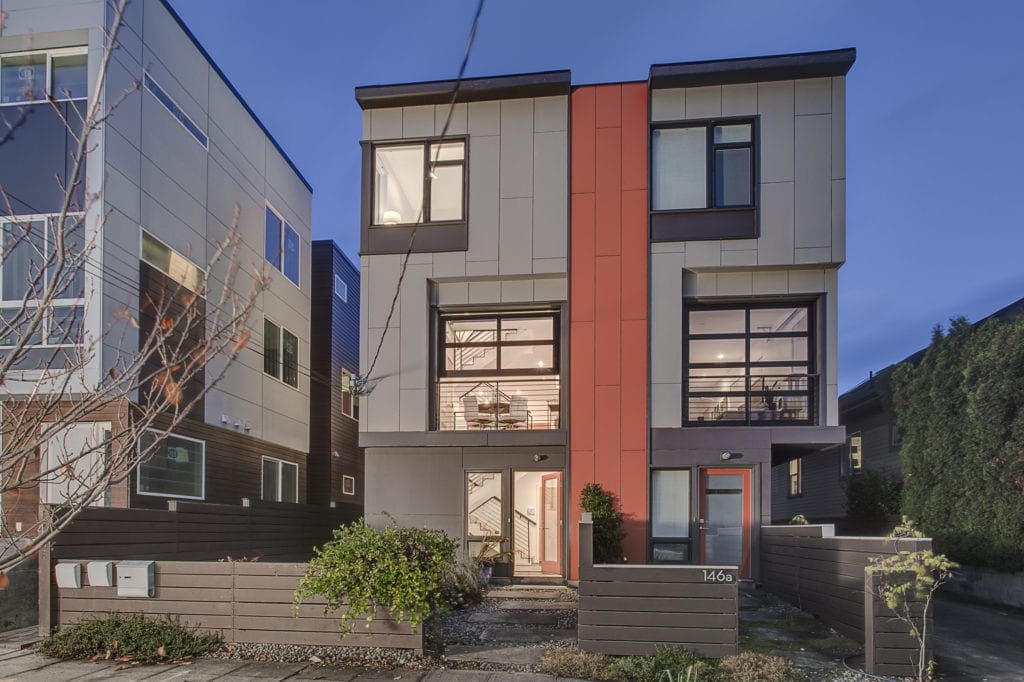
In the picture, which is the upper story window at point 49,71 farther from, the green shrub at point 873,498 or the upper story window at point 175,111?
the green shrub at point 873,498

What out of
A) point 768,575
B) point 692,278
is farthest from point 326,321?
point 768,575

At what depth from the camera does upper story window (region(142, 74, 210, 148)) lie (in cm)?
1447

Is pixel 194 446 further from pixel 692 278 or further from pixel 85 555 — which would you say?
pixel 692 278

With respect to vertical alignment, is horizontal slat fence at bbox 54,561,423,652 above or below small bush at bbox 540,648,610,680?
above

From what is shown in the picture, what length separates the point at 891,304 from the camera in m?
128

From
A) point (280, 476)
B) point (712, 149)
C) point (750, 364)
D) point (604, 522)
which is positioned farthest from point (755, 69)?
point (280, 476)

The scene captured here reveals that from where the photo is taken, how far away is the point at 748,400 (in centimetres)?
1324

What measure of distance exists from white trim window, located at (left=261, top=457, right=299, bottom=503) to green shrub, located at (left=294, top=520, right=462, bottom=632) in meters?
12.0

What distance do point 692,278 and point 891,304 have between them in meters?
131

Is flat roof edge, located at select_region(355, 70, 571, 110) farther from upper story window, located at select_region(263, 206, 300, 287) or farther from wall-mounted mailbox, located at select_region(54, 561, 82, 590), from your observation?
wall-mounted mailbox, located at select_region(54, 561, 82, 590)

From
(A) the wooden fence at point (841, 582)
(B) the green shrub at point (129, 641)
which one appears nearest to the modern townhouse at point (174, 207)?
(B) the green shrub at point (129, 641)

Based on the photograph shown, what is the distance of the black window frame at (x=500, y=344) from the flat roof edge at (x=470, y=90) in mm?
3933

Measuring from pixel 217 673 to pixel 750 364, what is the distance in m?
9.85

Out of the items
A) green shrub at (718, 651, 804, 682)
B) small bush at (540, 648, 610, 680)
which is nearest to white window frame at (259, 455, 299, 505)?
small bush at (540, 648, 610, 680)
